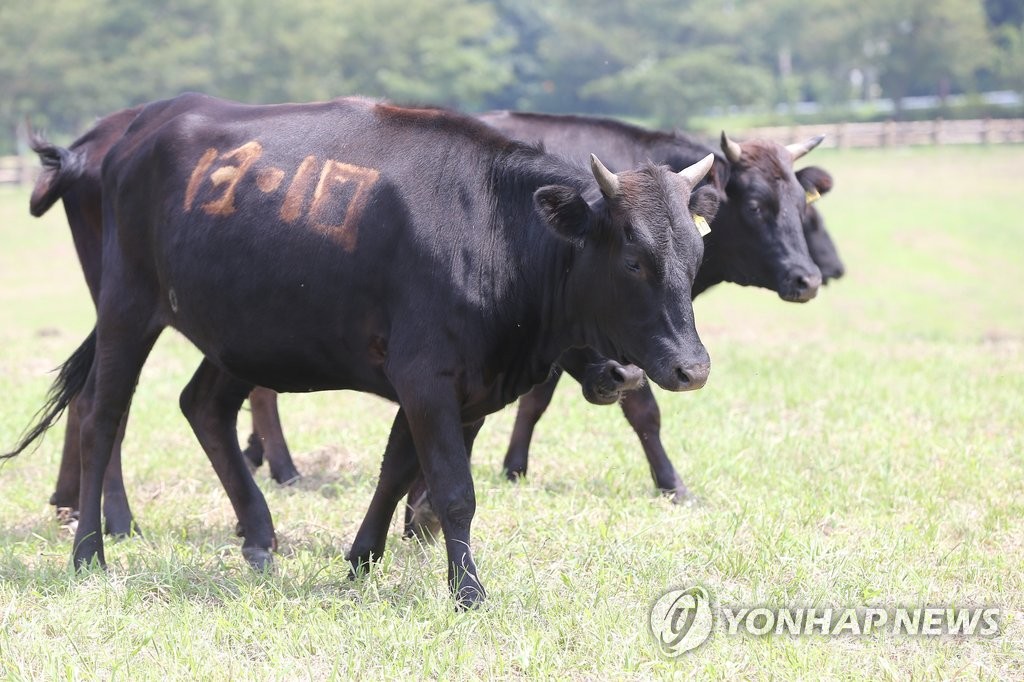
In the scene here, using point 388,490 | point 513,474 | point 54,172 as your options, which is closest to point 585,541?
point 388,490

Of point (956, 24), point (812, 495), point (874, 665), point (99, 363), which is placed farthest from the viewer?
point (956, 24)

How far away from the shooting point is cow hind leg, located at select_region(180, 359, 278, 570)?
620 cm

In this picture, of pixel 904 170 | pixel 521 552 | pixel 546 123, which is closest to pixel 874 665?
pixel 521 552

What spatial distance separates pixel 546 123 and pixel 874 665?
4440mm

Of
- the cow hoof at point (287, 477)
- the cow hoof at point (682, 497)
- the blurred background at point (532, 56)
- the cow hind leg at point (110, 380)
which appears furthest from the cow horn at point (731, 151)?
the blurred background at point (532, 56)

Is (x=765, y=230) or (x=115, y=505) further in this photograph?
(x=765, y=230)

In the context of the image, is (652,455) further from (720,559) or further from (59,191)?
(59,191)

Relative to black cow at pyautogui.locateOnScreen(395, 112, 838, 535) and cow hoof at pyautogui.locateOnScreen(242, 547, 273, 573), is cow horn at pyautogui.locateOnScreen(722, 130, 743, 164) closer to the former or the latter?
black cow at pyautogui.locateOnScreen(395, 112, 838, 535)

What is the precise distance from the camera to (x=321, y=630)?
491cm

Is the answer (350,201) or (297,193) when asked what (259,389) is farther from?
(350,201)

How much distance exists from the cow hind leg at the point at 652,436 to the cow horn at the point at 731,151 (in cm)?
159

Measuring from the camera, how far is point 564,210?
17.5ft

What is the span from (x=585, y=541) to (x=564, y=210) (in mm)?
1564

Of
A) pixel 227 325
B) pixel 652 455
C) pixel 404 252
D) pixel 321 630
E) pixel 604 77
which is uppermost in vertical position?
pixel 404 252
